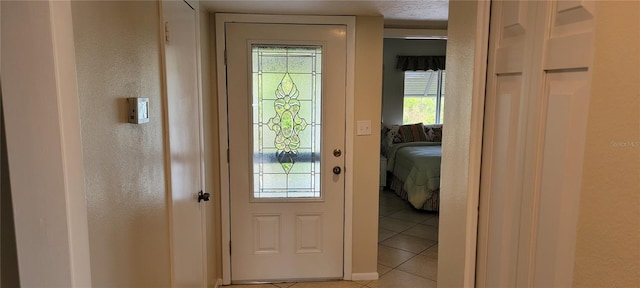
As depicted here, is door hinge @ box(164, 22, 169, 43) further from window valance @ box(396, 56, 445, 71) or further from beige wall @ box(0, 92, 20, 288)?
window valance @ box(396, 56, 445, 71)

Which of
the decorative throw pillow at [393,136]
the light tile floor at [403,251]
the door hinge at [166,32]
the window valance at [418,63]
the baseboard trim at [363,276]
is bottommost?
the light tile floor at [403,251]

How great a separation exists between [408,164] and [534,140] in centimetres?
424

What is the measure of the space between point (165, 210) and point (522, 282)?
135 cm

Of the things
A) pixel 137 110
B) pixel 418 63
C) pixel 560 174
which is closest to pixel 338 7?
pixel 137 110

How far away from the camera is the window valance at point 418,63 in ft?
22.5

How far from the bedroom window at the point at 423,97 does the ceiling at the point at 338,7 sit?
4.12 metres

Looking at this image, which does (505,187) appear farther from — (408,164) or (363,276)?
(408,164)

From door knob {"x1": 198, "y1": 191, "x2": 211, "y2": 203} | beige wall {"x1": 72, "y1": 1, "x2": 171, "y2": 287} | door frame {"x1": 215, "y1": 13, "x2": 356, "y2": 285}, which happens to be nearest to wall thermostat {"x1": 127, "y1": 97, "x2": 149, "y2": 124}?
beige wall {"x1": 72, "y1": 1, "x2": 171, "y2": 287}

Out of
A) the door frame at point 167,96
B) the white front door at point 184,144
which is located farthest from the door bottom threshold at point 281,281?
the door frame at point 167,96

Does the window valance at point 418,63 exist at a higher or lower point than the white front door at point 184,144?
higher

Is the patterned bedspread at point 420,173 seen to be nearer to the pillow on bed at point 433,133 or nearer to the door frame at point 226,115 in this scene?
the pillow on bed at point 433,133

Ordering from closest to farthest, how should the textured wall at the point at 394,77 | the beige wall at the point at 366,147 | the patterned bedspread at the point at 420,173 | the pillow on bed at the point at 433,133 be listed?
the beige wall at the point at 366,147 < the patterned bedspread at the point at 420,173 < the pillow on bed at the point at 433,133 < the textured wall at the point at 394,77

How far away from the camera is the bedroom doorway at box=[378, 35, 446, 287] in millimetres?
3547

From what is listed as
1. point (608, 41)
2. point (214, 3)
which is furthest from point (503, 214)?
point (214, 3)
